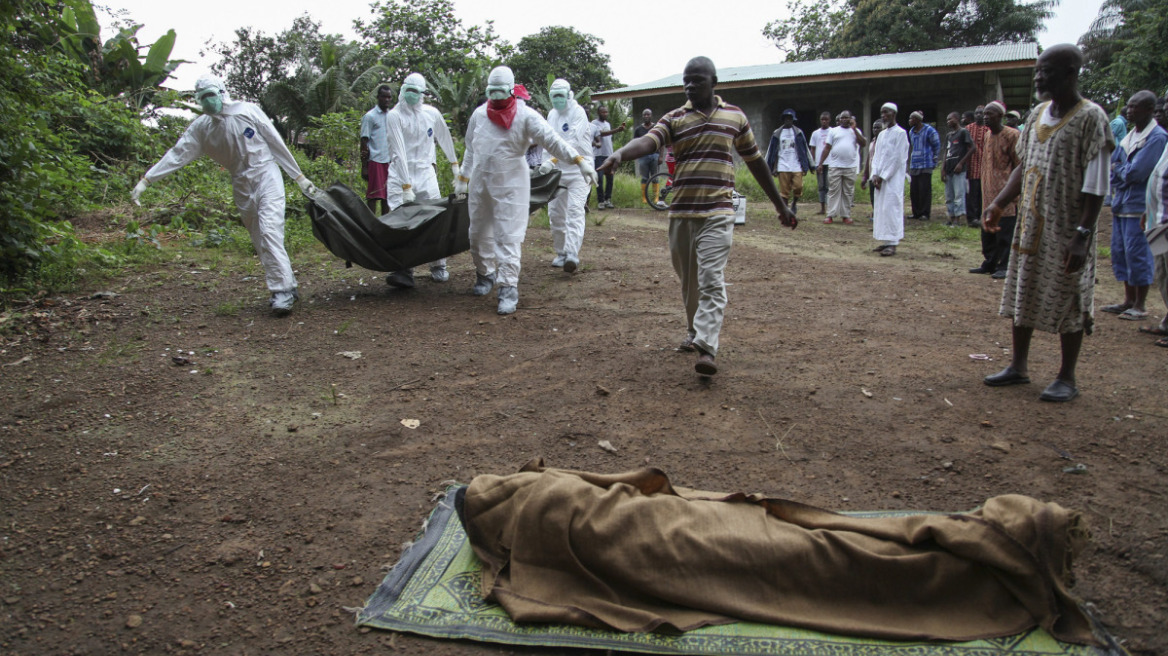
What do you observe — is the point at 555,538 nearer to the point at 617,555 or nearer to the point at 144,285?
the point at 617,555

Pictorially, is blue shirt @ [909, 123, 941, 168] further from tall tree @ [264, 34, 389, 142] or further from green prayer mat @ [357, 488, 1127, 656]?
tall tree @ [264, 34, 389, 142]

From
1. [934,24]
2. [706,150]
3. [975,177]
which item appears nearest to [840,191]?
[975,177]

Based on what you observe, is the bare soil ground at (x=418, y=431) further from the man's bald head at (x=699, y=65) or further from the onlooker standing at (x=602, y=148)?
the onlooker standing at (x=602, y=148)

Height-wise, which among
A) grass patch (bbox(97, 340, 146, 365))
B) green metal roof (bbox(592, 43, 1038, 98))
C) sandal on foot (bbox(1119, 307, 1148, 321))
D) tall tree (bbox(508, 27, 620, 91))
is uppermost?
tall tree (bbox(508, 27, 620, 91))

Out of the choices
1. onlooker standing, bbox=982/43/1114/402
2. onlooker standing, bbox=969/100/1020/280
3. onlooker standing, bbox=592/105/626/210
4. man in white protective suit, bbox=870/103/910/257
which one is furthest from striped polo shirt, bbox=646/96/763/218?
onlooker standing, bbox=592/105/626/210

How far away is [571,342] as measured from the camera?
5.47 m

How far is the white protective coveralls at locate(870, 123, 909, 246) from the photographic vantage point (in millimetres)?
9516

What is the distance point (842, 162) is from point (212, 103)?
906 centimetres

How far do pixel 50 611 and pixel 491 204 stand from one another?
448cm

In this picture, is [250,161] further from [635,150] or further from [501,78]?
[635,150]

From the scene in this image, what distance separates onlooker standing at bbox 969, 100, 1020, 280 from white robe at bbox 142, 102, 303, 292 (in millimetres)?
6910

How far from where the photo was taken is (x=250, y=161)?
19.7 feet

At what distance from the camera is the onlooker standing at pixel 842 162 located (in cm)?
1159

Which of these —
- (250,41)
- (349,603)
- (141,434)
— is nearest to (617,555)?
(349,603)
